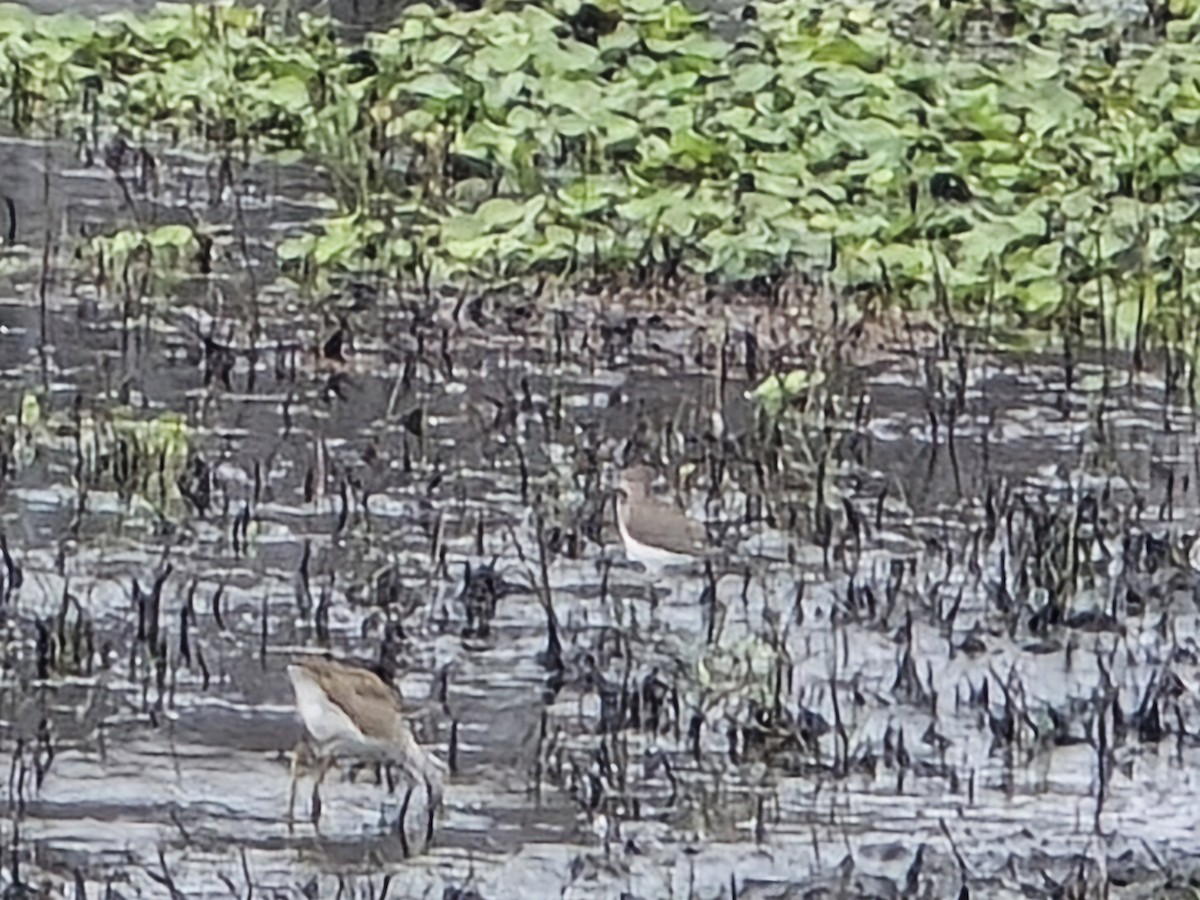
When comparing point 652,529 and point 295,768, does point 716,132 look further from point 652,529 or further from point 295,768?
point 295,768

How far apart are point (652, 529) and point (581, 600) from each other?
60mm

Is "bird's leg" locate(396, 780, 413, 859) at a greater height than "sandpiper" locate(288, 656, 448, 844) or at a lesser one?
lesser

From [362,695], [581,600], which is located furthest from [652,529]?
[362,695]

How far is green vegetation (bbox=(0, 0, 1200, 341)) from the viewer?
5.45ft

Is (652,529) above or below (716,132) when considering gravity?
below

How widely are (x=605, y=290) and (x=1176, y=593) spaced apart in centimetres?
39

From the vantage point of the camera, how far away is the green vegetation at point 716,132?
1661 millimetres

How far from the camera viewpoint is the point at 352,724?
1.56 metres

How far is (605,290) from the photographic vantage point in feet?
5.43

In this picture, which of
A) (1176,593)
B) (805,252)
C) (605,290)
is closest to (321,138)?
(605,290)

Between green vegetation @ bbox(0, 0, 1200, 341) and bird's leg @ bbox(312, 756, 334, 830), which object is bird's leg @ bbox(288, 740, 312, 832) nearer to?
bird's leg @ bbox(312, 756, 334, 830)

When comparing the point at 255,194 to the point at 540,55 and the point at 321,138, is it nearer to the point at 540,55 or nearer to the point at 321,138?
the point at 321,138

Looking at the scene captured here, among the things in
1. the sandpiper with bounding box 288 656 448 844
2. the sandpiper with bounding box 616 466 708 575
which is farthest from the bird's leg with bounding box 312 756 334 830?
the sandpiper with bounding box 616 466 708 575

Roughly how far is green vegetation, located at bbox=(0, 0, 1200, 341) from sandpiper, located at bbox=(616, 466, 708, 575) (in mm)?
144
